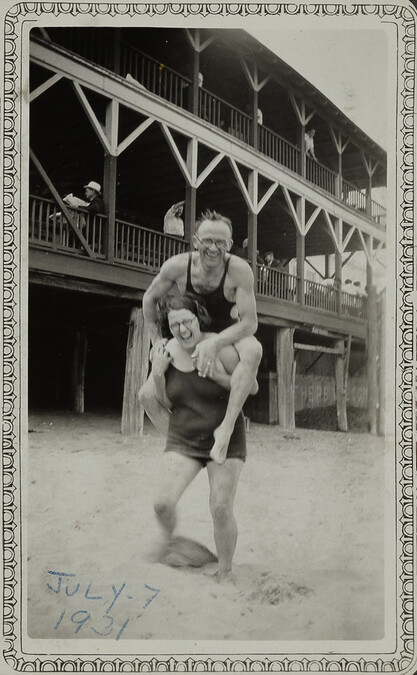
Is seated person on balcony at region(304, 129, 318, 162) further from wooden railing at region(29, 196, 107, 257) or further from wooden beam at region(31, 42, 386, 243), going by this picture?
wooden railing at region(29, 196, 107, 257)

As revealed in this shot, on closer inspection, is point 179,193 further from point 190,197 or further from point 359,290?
point 359,290

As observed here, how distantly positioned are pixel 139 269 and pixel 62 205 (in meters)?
0.69

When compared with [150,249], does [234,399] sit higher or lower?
lower

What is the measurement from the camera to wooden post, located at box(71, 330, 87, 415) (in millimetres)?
3910

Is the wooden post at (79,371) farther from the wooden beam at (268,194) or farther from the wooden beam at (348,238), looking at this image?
the wooden beam at (348,238)

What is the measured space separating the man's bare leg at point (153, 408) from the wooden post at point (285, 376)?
32.4 inches

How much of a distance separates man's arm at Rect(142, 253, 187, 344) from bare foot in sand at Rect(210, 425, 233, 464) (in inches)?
29.1

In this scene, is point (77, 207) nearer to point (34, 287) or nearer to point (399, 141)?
point (34, 287)

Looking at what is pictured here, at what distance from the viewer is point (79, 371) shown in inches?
Answer: 157

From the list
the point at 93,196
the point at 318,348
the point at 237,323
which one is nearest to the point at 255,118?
the point at 93,196

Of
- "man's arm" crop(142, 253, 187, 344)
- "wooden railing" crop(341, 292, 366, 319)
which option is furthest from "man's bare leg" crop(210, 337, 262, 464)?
"wooden railing" crop(341, 292, 366, 319)

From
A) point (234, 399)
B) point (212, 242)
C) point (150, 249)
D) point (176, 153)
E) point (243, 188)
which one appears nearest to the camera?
point (234, 399)

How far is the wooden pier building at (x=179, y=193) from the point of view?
3.41m

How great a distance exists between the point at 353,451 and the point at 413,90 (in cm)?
244
